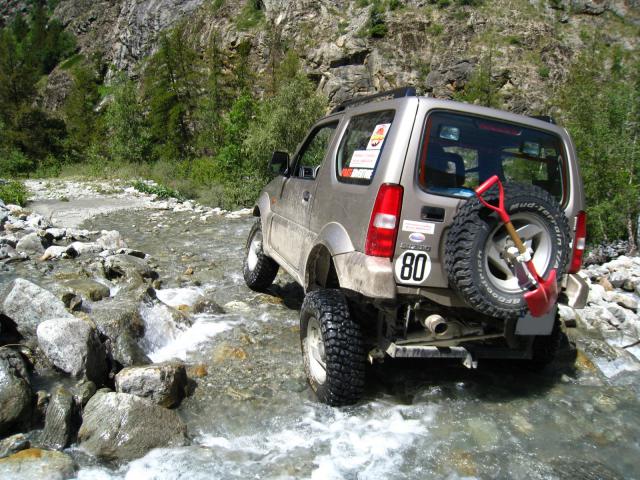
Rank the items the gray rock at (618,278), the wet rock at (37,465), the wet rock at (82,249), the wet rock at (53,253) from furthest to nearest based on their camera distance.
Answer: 1. the wet rock at (82,249)
2. the wet rock at (53,253)
3. the gray rock at (618,278)
4. the wet rock at (37,465)

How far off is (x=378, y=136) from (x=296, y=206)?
145cm

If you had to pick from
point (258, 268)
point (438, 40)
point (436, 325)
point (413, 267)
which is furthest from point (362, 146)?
point (438, 40)

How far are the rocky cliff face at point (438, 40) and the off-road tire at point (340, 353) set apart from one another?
3565 cm

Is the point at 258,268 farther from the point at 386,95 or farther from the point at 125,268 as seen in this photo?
the point at 386,95

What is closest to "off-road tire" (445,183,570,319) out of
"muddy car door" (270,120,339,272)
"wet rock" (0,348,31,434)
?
"muddy car door" (270,120,339,272)

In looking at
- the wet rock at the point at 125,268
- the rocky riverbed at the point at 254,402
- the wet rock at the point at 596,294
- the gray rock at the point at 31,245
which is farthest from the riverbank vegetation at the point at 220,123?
the gray rock at the point at 31,245

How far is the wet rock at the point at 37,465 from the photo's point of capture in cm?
254

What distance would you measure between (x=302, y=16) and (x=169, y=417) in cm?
4675

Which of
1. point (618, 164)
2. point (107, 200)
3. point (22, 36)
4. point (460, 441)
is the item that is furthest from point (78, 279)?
point (22, 36)

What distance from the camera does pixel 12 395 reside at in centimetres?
305

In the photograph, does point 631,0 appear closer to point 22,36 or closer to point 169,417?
point 169,417

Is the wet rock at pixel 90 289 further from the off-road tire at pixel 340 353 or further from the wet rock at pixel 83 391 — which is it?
the off-road tire at pixel 340 353

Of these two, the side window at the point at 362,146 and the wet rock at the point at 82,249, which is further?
the wet rock at the point at 82,249

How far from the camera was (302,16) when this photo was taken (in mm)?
44625
